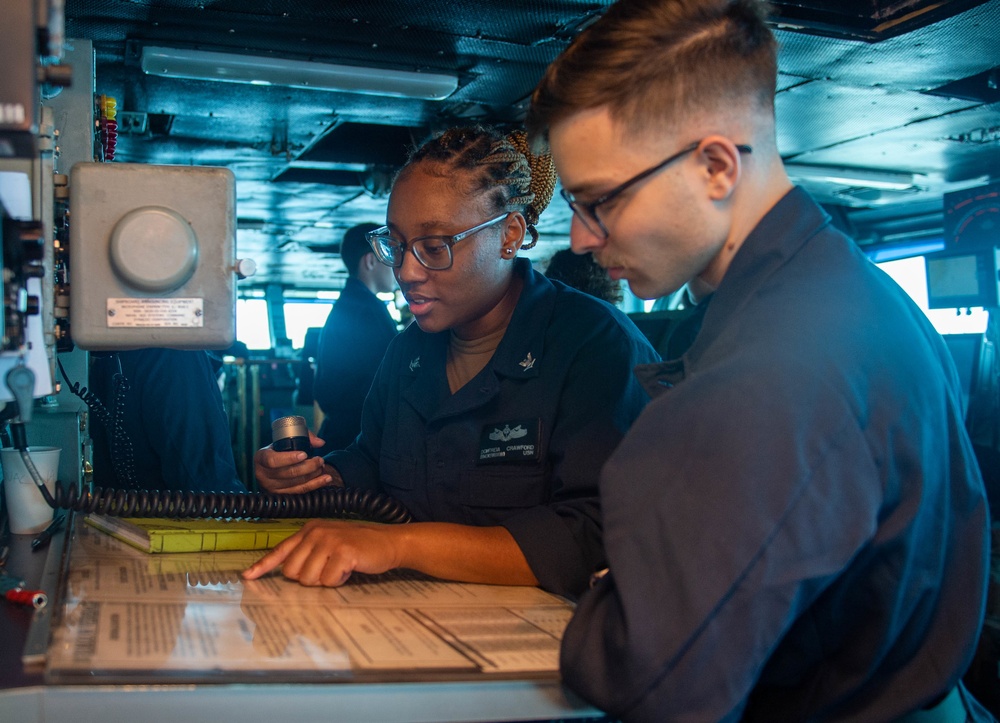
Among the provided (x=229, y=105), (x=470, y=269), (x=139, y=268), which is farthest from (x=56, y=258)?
(x=229, y=105)

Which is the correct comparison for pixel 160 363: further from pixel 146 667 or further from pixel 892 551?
pixel 892 551

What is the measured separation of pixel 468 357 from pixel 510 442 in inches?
12.8

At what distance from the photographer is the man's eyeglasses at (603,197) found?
38.5 inches

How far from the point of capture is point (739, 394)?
81 centimetres

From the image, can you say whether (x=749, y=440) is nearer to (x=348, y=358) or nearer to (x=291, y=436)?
(x=291, y=436)

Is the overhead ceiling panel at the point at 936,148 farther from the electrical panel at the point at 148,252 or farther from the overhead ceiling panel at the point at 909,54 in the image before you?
the electrical panel at the point at 148,252

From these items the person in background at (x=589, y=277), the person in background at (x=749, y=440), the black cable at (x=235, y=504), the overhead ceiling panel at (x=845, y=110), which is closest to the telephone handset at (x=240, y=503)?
the black cable at (x=235, y=504)

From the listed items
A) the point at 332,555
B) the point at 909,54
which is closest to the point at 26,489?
the point at 332,555

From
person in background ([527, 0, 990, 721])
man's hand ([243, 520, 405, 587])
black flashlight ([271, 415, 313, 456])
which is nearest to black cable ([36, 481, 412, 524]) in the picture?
black flashlight ([271, 415, 313, 456])

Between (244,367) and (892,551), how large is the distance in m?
7.01

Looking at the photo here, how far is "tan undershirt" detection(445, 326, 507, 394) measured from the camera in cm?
176

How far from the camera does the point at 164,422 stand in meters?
2.52

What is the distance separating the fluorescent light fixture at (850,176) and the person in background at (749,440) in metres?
5.39

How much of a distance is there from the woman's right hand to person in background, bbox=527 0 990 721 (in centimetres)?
80
